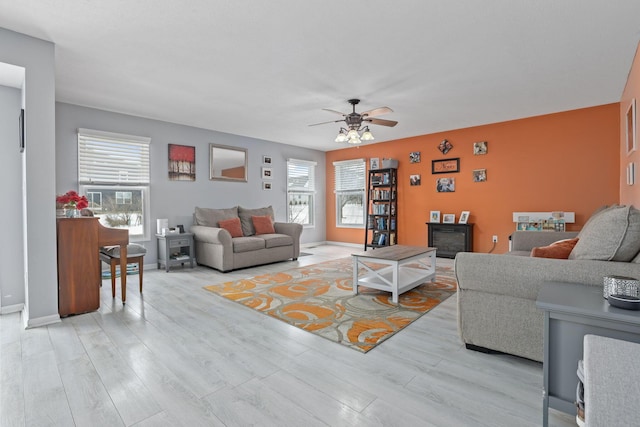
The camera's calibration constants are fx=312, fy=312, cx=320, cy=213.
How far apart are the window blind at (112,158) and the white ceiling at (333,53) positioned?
0.45 meters

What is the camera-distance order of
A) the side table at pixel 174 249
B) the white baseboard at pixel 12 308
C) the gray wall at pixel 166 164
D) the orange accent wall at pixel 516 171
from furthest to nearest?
the side table at pixel 174 249 < the orange accent wall at pixel 516 171 < the gray wall at pixel 166 164 < the white baseboard at pixel 12 308

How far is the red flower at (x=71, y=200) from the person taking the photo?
2980 millimetres

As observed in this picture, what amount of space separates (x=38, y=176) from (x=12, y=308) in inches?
57.0

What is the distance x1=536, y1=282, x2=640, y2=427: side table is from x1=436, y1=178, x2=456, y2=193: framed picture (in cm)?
476

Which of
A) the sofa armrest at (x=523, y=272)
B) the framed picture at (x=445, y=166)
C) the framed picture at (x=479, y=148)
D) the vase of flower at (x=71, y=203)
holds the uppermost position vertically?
the framed picture at (x=479, y=148)

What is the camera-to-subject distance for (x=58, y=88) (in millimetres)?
3793

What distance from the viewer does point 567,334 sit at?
1.44m

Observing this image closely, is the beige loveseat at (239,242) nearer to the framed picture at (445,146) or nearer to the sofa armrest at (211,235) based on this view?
the sofa armrest at (211,235)

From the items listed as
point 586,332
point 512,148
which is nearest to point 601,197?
point 512,148

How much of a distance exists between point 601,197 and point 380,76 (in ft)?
12.7

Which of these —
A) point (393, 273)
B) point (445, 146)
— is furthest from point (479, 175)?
point (393, 273)

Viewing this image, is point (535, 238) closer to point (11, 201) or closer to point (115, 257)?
point (115, 257)

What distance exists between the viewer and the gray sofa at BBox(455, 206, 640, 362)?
69.3 inches

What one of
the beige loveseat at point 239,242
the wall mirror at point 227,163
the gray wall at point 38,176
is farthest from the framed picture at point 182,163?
the gray wall at point 38,176
